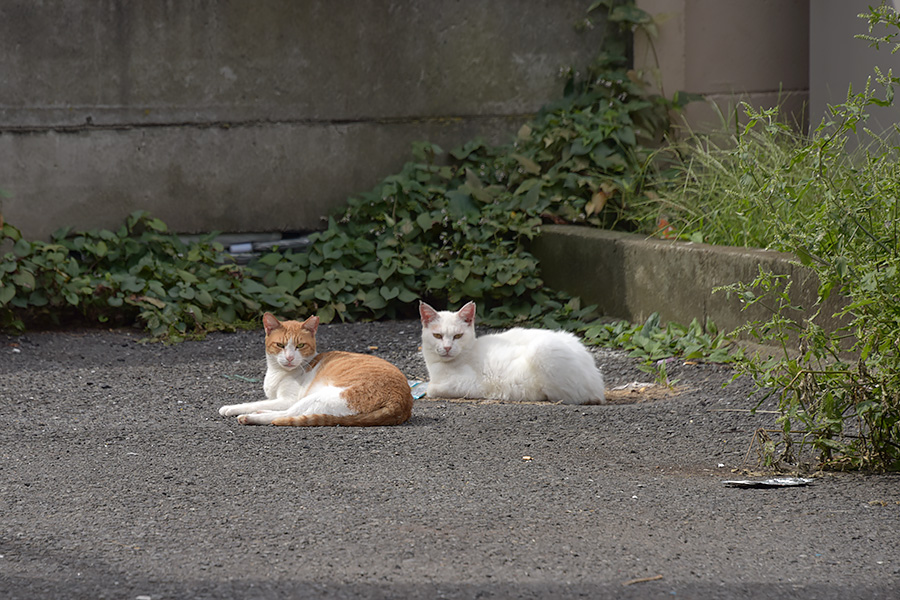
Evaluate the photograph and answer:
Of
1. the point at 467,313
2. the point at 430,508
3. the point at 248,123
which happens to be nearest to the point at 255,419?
the point at 467,313

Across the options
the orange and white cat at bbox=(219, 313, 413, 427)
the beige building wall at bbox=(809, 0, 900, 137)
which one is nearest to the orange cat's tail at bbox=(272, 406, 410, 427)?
the orange and white cat at bbox=(219, 313, 413, 427)

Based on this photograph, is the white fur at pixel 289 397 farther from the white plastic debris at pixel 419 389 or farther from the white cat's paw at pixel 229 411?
the white plastic debris at pixel 419 389

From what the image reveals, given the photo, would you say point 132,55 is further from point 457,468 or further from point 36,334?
point 457,468

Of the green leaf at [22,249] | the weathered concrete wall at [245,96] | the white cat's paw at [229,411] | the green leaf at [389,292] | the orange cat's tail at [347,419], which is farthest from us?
the weathered concrete wall at [245,96]

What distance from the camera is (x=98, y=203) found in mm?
7281

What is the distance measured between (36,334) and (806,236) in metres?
5.10

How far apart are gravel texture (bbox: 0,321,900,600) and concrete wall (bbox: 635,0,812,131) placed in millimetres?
3775

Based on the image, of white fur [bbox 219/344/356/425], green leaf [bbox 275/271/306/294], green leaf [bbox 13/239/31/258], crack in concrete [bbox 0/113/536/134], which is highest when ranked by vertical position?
crack in concrete [bbox 0/113/536/134]

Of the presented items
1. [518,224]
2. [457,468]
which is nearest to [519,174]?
[518,224]

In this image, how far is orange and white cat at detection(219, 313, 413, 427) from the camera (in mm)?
4230

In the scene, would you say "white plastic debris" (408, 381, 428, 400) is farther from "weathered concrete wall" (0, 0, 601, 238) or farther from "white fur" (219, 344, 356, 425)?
"weathered concrete wall" (0, 0, 601, 238)

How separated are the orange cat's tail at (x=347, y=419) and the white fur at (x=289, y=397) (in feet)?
0.08

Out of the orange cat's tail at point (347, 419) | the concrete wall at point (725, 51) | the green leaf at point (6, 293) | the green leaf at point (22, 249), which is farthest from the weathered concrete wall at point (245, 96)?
the orange cat's tail at point (347, 419)

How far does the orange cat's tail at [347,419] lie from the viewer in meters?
4.23
